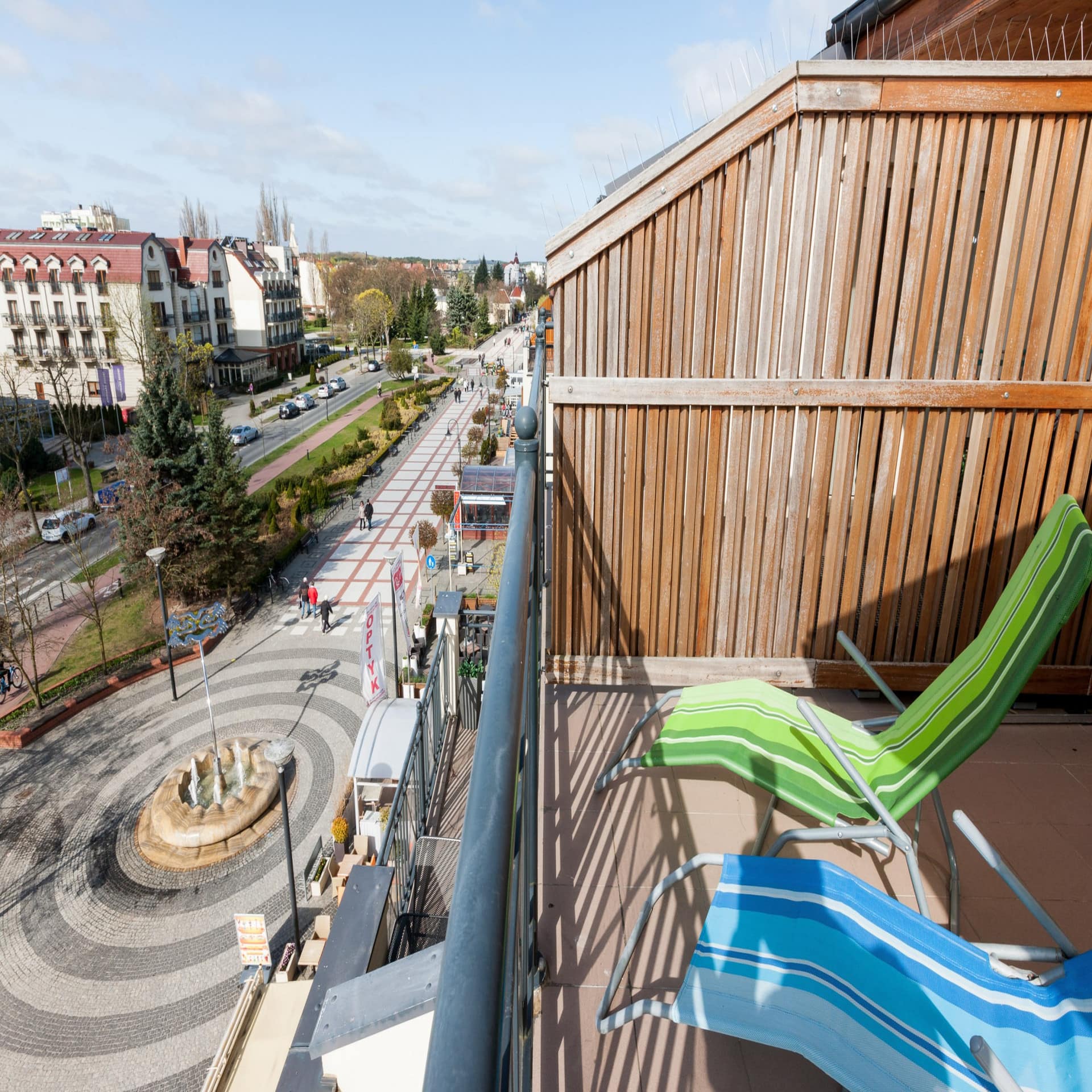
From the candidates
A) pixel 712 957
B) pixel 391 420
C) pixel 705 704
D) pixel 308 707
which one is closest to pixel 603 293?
pixel 705 704

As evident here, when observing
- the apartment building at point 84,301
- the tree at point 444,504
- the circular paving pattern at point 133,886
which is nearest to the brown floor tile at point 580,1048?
the circular paving pattern at point 133,886

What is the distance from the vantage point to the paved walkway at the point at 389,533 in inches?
802

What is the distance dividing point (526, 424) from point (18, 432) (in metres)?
27.7

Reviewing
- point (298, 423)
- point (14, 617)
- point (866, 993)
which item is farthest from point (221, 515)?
point (298, 423)

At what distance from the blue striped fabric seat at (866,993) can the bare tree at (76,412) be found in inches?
1058

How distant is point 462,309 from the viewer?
7444 cm

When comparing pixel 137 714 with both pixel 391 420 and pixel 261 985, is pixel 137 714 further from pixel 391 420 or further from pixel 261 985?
pixel 391 420

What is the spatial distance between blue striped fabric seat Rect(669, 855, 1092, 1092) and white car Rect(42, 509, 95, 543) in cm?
2441

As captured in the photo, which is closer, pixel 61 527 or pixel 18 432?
pixel 61 527

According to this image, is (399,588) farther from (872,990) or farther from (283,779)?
(872,990)

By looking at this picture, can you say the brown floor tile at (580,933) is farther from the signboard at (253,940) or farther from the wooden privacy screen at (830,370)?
the signboard at (253,940)

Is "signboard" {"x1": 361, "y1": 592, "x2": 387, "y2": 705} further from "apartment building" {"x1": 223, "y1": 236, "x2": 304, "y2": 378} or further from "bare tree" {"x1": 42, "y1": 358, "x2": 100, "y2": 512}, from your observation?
"apartment building" {"x1": 223, "y1": 236, "x2": 304, "y2": 378}

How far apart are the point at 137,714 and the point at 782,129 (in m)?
15.3

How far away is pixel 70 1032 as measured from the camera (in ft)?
30.3
